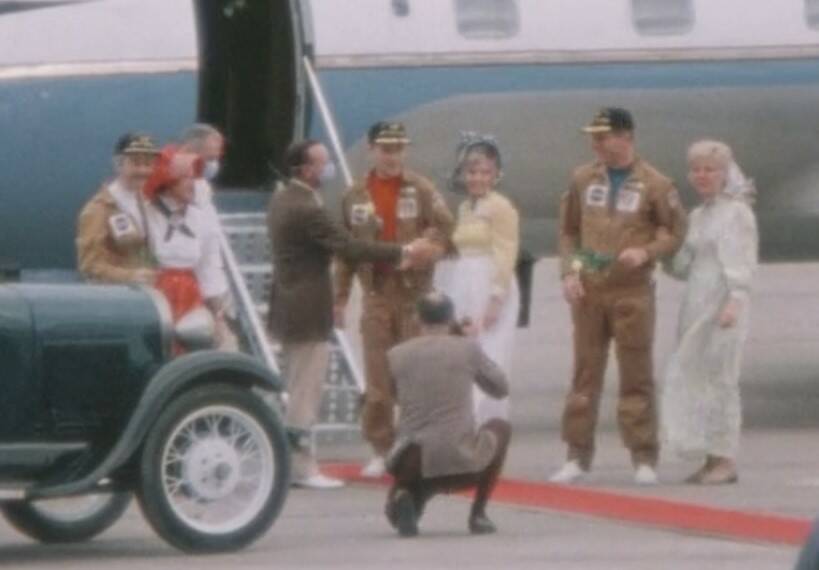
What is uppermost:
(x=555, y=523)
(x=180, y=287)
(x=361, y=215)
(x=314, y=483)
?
(x=361, y=215)

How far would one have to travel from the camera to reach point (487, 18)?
20766 millimetres

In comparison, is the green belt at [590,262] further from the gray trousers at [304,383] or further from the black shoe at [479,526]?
the black shoe at [479,526]

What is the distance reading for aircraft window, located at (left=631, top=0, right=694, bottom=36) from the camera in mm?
20953

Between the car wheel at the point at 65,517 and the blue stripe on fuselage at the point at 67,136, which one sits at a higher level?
the blue stripe on fuselage at the point at 67,136

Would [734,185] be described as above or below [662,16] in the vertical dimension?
below

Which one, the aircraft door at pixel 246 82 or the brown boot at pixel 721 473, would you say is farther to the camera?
the aircraft door at pixel 246 82

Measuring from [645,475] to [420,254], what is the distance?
4.88 ft

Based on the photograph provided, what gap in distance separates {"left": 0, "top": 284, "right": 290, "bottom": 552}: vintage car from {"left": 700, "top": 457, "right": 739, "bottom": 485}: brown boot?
3.11 m

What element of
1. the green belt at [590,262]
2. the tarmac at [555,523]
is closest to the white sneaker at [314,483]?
the tarmac at [555,523]

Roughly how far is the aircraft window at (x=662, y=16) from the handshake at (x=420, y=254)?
11.2 feet

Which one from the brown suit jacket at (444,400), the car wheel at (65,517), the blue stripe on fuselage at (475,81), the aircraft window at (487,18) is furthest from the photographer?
the aircraft window at (487,18)

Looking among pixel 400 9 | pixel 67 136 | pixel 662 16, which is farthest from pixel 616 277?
pixel 67 136

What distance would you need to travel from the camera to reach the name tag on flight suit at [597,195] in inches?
696

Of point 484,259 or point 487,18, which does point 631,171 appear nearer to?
point 484,259
